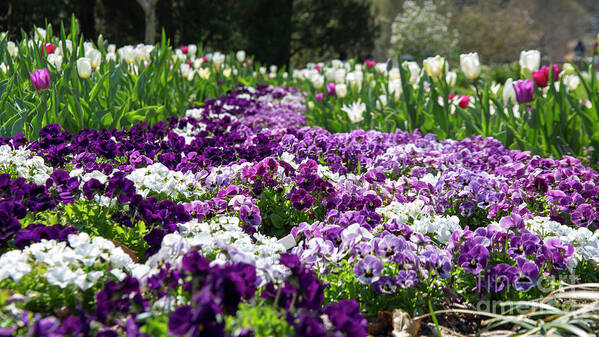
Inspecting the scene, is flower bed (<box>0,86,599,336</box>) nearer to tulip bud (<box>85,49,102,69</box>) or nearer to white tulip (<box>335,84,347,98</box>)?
tulip bud (<box>85,49,102,69</box>)

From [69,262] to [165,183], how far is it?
3.45 ft

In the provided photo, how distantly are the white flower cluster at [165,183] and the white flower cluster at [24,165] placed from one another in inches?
16.4

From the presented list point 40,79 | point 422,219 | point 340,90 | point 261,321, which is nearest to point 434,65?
point 340,90

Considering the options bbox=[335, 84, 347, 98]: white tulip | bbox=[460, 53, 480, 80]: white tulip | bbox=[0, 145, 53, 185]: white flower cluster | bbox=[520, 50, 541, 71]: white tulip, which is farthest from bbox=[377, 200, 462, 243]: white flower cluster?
bbox=[335, 84, 347, 98]: white tulip

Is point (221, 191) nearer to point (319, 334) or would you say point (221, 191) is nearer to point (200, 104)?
point (319, 334)

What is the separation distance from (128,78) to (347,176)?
2.95m

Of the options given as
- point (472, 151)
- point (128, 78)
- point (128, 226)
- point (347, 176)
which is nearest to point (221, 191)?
point (128, 226)

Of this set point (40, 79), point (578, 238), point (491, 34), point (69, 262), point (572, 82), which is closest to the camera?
point (69, 262)

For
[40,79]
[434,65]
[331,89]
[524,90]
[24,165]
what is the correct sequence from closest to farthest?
1. [24,165]
2. [40,79]
3. [524,90]
4. [434,65]
5. [331,89]

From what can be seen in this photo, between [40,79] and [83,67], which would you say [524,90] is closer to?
[83,67]

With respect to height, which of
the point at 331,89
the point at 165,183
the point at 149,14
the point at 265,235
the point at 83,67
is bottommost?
the point at 265,235

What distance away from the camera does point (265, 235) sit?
2625mm

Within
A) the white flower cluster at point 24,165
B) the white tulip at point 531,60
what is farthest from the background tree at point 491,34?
the white flower cluster at point 24,165

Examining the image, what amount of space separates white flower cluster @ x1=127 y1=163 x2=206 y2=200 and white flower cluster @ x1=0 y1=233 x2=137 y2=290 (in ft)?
2.67
